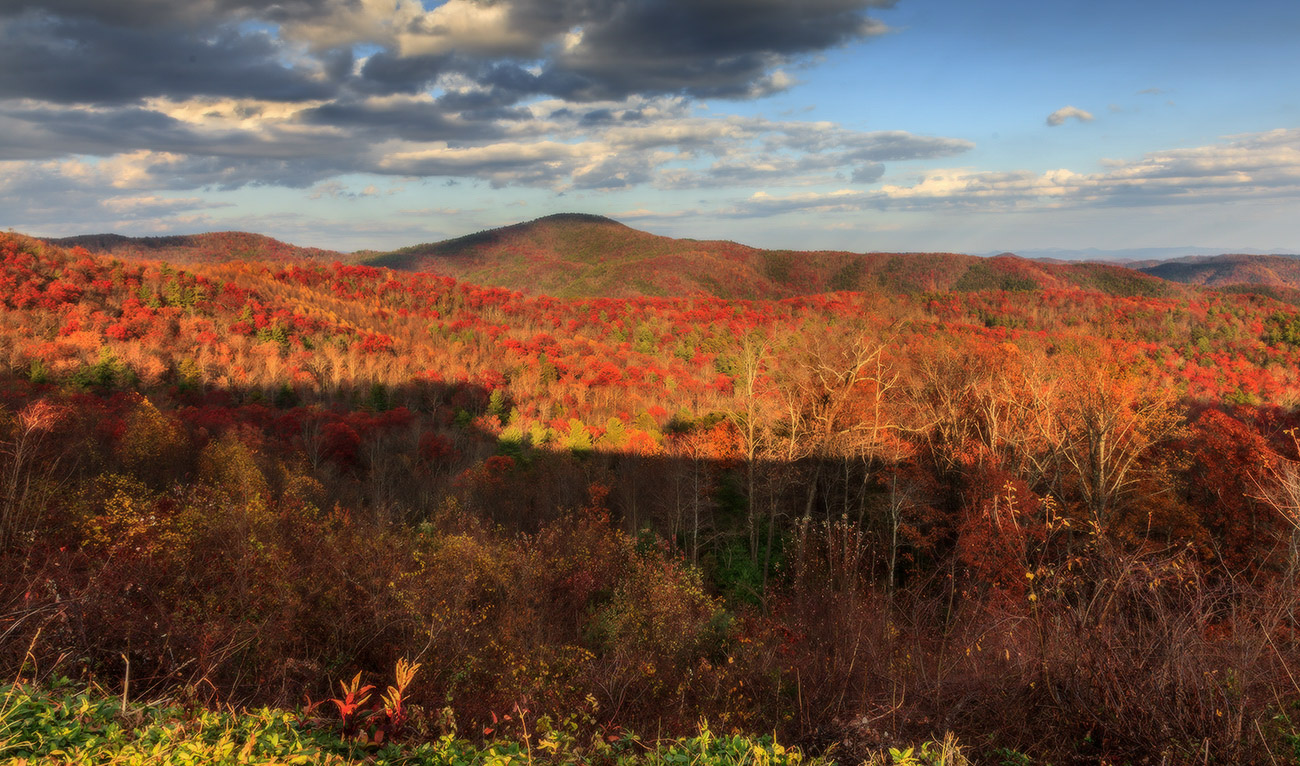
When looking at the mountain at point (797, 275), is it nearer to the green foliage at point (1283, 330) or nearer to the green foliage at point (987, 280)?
the green foliage at point (987, 280)

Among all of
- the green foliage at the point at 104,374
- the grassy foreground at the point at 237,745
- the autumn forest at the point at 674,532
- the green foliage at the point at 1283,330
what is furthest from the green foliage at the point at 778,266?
the grassy foreground at the point at 237,745

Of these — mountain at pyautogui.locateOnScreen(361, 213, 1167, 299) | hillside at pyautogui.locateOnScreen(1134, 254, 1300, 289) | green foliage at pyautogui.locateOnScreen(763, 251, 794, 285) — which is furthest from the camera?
green foliage at pyautogui.locateOnScreen(763, 251, 794, 285)

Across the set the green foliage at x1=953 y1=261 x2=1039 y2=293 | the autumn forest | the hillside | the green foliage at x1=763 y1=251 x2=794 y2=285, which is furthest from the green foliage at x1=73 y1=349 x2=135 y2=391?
the hillside

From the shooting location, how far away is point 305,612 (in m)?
11.5

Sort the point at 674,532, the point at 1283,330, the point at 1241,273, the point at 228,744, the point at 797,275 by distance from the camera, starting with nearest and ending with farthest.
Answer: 1. the point at 228,744
2. the point at 674,532
3. the point at 1283,330
4. the point at 797,275
5. the point at 1241,273

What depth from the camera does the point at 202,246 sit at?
165750 millimetres

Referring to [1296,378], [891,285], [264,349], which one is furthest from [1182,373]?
[891,285]

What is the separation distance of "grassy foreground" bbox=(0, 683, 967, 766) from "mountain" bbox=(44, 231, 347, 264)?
556 feet

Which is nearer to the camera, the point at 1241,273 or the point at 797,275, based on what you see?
→ the point at 797,275

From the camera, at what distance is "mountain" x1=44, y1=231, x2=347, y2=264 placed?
153 meters

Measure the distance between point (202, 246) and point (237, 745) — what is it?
200 meters

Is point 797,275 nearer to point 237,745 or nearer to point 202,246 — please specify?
point 202,246

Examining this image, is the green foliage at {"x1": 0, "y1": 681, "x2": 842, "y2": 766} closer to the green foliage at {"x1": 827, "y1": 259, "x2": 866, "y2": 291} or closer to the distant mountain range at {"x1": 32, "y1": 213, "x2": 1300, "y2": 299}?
the distant mountain range at {"x1": 32, "y1": 213, "x2": 1300, "y2": 299}

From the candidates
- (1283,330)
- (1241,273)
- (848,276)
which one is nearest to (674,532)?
(1283,330)
